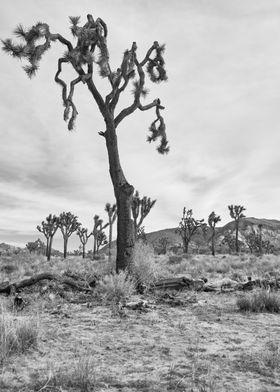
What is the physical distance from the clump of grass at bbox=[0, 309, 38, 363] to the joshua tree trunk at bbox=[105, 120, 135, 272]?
5.80 meters

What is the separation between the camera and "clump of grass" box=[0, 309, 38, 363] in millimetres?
3404

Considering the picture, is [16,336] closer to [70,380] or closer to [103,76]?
[70,380]

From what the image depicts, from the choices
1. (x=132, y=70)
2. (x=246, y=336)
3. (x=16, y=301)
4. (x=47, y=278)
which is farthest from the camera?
(x=132, y=70)

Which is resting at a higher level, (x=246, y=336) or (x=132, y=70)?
(x=132, y=70)

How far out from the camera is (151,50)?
12.2m

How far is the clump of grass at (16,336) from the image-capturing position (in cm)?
340

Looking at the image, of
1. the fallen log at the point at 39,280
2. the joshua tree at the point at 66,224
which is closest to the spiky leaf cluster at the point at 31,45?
the fallen log at the point at 39,280

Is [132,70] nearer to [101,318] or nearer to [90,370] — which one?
[101,318]

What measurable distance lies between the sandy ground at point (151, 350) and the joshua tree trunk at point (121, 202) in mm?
3516

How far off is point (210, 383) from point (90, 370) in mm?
1007

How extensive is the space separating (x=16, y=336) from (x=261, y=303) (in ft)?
14.0

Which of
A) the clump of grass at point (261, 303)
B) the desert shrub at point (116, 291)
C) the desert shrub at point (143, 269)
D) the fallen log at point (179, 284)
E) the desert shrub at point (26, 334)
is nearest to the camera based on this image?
the desert shrub at point (26, 334)

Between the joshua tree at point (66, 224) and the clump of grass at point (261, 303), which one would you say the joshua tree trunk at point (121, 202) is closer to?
the clump of grass at point (261, 303)

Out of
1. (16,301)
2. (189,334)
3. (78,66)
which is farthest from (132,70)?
(189,334)
